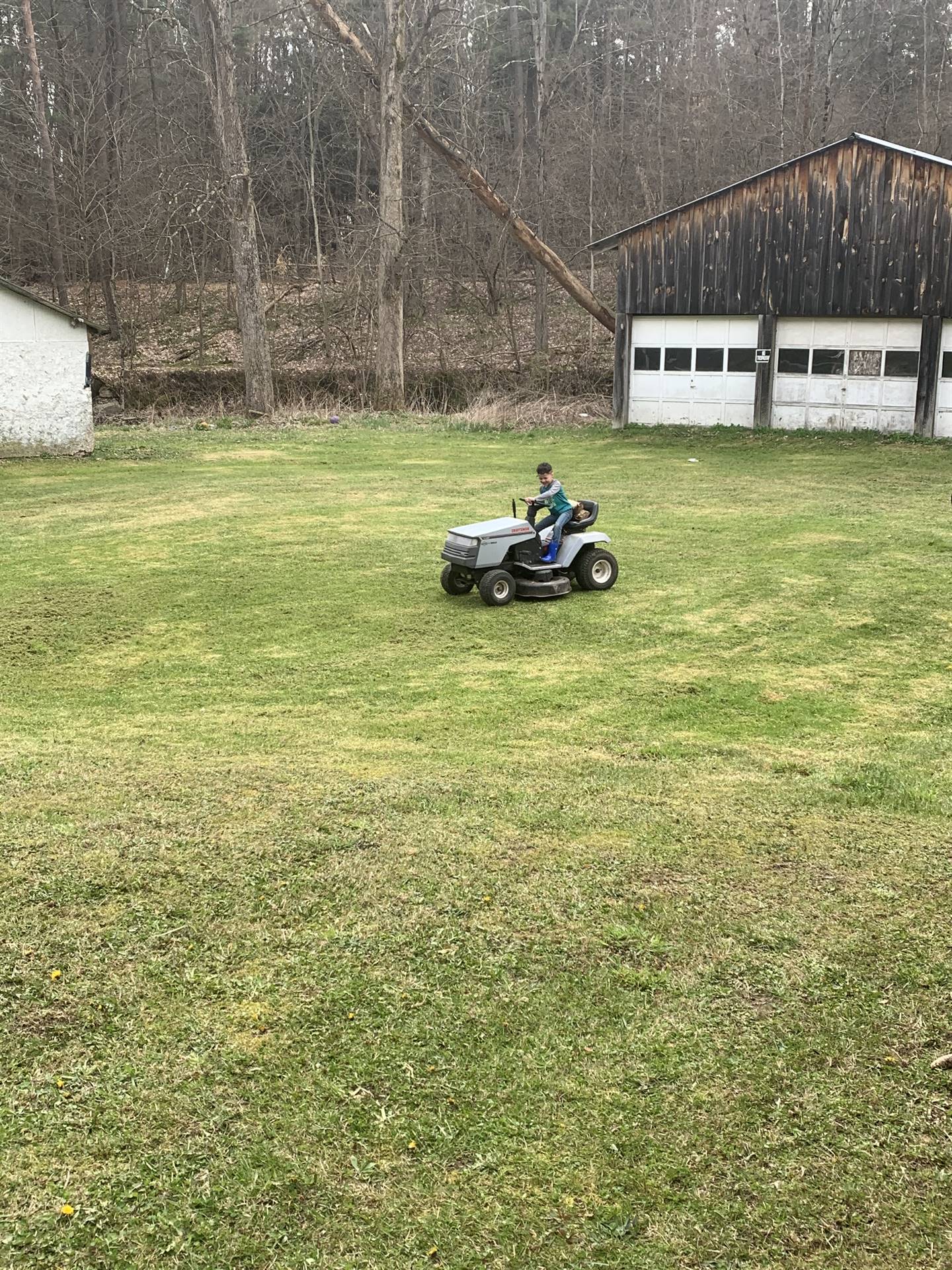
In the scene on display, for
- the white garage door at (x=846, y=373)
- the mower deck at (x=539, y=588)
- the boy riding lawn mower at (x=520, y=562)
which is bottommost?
the mower deck at (x=539, y=588)

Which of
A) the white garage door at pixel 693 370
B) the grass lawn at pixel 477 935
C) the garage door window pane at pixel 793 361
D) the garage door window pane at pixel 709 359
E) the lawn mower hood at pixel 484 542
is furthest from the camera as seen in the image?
the garage door window pane at pixel 709 359

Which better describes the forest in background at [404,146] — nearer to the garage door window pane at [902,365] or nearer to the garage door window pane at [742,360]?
the garage door window pane at [742,360]

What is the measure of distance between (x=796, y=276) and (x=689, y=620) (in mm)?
16776

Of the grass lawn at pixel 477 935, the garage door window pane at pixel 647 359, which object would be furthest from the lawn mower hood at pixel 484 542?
the garage door window pane at pixel 647 359

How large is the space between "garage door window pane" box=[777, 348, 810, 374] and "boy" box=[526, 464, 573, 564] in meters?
15.8

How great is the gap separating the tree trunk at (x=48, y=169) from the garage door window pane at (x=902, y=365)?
73.7 ft

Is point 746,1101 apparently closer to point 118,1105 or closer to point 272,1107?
point 272,1107

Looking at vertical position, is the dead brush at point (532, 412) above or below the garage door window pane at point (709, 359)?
below

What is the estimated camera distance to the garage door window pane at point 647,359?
2761 centimetres

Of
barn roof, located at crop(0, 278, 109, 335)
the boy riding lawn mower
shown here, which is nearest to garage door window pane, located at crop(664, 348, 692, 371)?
barn roof, located at crop(0, 278, 109, 335)

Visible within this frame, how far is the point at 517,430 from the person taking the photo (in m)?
28.0

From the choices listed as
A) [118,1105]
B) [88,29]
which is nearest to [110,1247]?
[118,1105]

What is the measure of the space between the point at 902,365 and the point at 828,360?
1.56 m

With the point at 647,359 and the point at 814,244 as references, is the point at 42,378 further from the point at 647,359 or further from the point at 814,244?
the point at 814,244
